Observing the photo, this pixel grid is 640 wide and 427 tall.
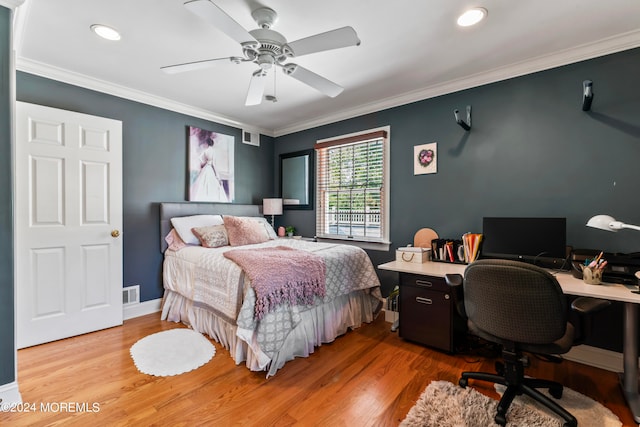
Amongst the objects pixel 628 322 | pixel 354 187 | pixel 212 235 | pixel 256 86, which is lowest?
pixel 628 322

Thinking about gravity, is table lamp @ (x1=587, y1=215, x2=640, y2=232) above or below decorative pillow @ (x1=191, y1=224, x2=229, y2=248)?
above

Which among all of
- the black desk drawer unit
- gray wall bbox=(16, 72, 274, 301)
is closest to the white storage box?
the black desk drawer unit

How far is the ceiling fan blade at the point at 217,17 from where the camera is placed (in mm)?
1425

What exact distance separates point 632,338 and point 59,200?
448 cm

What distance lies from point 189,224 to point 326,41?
255 cm

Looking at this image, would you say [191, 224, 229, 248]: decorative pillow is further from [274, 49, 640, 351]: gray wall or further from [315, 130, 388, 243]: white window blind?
[274, 49, 640, 351]: gray wall

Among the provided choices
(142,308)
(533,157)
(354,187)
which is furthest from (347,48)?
(142,308)

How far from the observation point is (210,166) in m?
3.88

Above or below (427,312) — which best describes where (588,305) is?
above

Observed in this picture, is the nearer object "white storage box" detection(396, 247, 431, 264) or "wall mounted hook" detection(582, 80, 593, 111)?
"wall mounted hook" detection(582, 80, 593, 111)

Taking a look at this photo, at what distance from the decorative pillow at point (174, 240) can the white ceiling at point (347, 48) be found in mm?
1561

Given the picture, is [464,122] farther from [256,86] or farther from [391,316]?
[391,316]

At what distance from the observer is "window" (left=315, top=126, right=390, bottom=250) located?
3.51 metres

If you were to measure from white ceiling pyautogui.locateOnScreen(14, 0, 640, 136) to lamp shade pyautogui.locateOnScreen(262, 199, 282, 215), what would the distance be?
1.53 m
